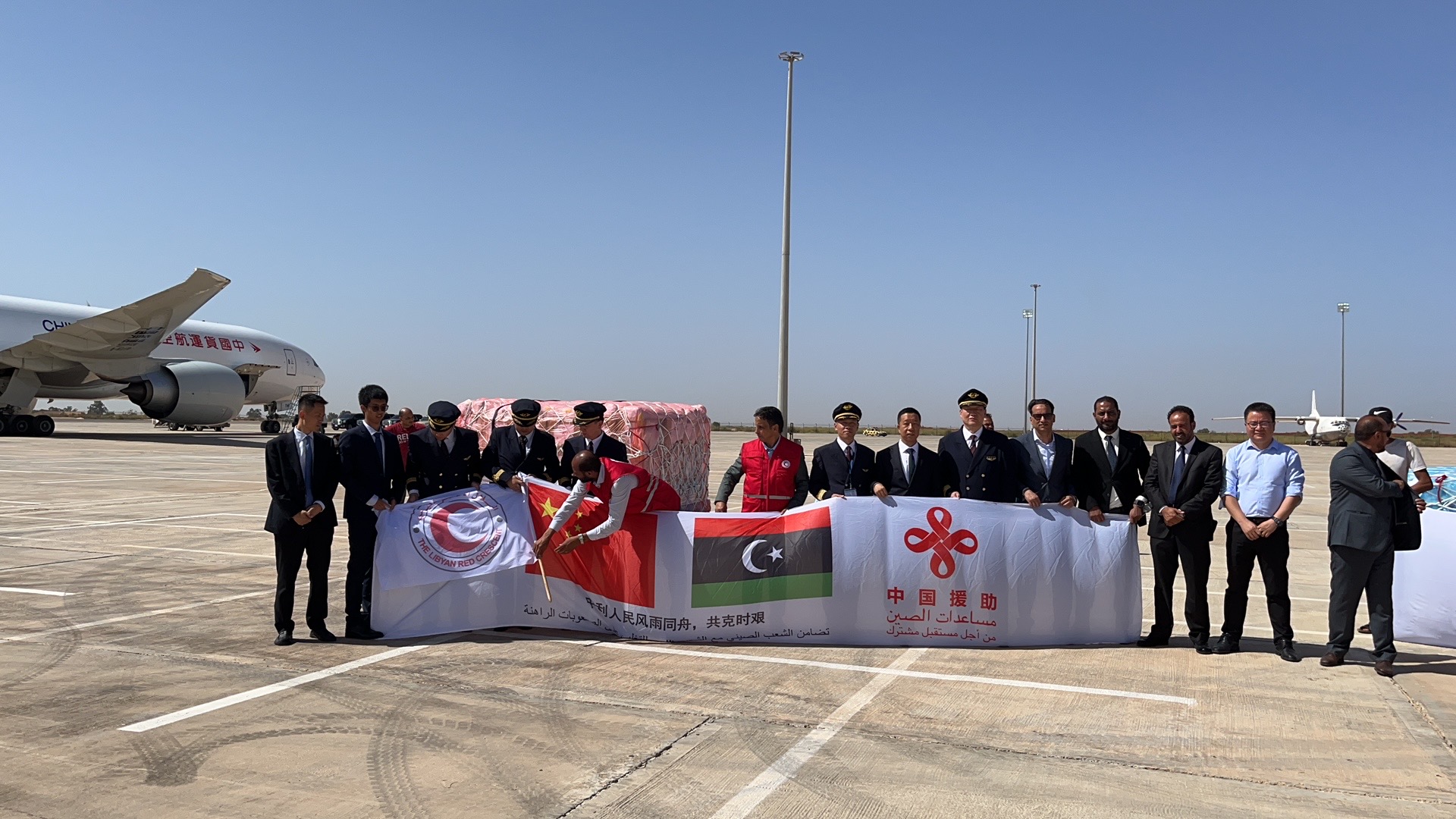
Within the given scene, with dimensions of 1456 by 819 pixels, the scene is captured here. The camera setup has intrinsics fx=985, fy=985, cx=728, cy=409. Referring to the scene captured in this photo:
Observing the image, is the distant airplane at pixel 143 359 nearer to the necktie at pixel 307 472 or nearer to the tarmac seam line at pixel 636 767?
the necktie at pixel 307 472

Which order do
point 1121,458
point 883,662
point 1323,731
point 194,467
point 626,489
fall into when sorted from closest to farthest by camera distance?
1. point 1323,731
2. point 883,662
3. point 626,489
4. point 1121,458
5. point 194,467

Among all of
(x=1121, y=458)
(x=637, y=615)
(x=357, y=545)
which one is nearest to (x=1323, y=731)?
(x=1121, y=458)

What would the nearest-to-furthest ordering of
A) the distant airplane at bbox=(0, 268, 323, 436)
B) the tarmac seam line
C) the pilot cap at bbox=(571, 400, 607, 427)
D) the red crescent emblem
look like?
1. the tarmac seam line
2. the red crescent emblem
3. the pilot cap at bbox=(571, 400, 607, 427)
4. the distant airplane at bbox=(0, 268, 323, 436)

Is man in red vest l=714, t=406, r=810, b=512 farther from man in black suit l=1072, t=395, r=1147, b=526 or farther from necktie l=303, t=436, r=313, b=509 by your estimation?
necktie l=303, t=436, r=313, b=509

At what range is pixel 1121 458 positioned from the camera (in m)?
7.59

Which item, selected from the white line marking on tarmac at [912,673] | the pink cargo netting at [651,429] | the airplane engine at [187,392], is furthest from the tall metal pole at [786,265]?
the airplane engine at [187,392]

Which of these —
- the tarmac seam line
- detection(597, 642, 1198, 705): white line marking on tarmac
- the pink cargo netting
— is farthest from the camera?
A: the pink cargo netting

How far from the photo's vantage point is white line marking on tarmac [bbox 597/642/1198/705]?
5.77 metres

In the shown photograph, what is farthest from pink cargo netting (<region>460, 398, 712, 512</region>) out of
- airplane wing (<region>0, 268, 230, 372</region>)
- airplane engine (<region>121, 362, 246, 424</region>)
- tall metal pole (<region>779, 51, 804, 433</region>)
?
airplane engine (<region>121, 362, 246, 424</region>)

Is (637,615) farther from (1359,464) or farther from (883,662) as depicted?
(1359,464)

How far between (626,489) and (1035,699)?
3081mm

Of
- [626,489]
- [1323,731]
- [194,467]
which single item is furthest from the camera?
[194,467]

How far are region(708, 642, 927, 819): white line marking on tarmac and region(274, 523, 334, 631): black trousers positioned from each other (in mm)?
3863

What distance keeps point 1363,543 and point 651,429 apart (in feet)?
34.7
